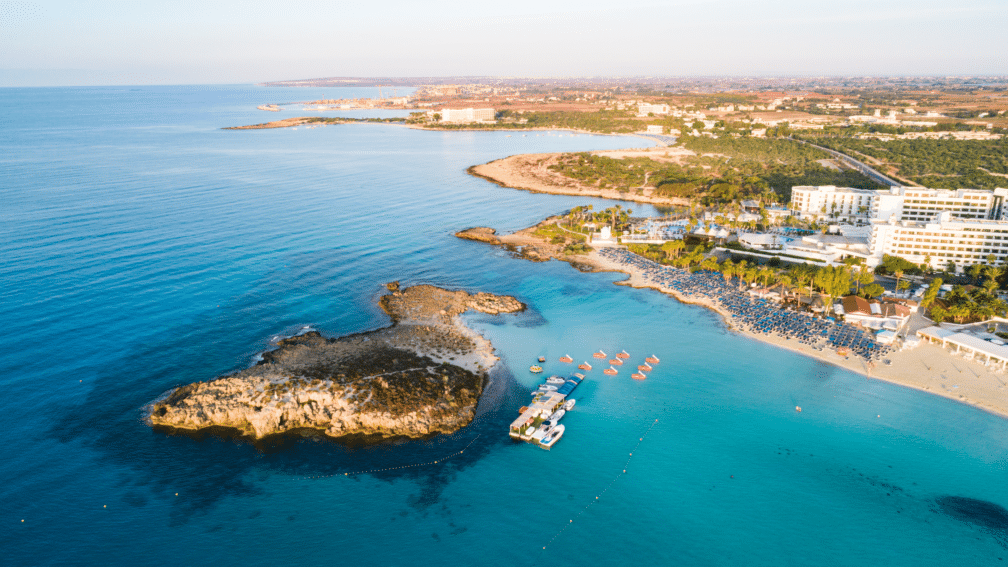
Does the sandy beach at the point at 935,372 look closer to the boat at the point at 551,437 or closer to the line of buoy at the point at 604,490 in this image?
the line of buoy at the point at 604,490

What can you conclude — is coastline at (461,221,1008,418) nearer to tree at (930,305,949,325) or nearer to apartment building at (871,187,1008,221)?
tree at (930,305,949,325)

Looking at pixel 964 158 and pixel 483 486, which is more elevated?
pixel 964 158

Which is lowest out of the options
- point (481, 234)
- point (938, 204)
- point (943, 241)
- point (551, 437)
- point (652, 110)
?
point (551, 437)

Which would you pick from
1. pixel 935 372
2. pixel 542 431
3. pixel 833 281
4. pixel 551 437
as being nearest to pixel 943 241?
pixel 833 281

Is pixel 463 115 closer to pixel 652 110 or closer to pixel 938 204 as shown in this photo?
pixel 652 110

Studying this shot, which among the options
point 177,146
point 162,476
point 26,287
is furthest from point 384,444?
point 177,146

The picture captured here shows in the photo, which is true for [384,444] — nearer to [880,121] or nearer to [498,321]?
[498,321]
